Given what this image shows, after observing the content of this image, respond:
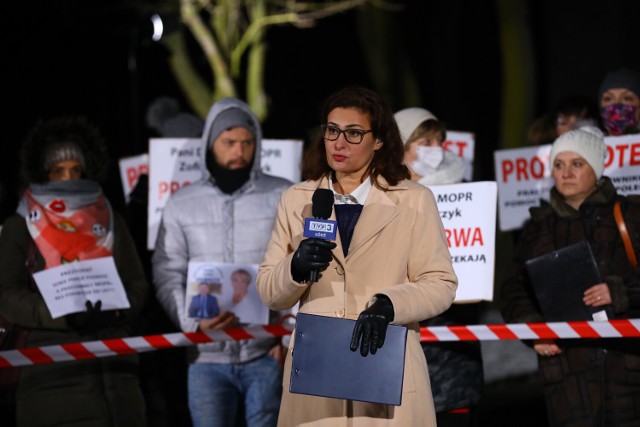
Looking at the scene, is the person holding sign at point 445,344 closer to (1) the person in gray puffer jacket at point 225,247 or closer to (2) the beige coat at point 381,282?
(1) the person in gray puffer jacket at point 225,247

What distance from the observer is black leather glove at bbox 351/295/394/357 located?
5.62m

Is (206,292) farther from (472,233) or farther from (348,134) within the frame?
(348,134)

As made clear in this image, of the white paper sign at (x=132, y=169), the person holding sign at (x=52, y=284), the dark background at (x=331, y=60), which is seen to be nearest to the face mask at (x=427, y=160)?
the person holding sign at (x=52, y=284)

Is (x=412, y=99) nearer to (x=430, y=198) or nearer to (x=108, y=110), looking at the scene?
(x=108, y=110)

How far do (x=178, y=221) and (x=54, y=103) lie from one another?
44.6 feet

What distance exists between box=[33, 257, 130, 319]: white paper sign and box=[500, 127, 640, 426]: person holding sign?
2344mm

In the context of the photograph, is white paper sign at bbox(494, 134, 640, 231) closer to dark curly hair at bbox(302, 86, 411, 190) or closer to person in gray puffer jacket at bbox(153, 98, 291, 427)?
person in gray puffer jacket at bbox(153, 98, 291, 427)

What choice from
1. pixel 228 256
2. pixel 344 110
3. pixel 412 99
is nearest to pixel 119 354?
pixel 228 256

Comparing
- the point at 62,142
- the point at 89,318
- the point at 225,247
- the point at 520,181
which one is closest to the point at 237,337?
the point at 225,247

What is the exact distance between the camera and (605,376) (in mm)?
7805

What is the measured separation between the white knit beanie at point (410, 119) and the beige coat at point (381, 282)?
2.37 m

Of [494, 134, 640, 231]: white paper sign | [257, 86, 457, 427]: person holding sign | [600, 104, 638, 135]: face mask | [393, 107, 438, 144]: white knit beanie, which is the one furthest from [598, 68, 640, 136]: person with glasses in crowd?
[257, 86, 457, 427]: person holding sign

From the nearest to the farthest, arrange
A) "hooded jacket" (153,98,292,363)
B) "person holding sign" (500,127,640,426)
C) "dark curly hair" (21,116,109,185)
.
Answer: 1. "person holding sign" (500,127,640,426)
2. "hooded jacket" (153,98,292,363)
3. "dark curly hair" (21,116,109,185)

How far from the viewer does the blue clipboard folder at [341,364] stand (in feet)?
18.7
